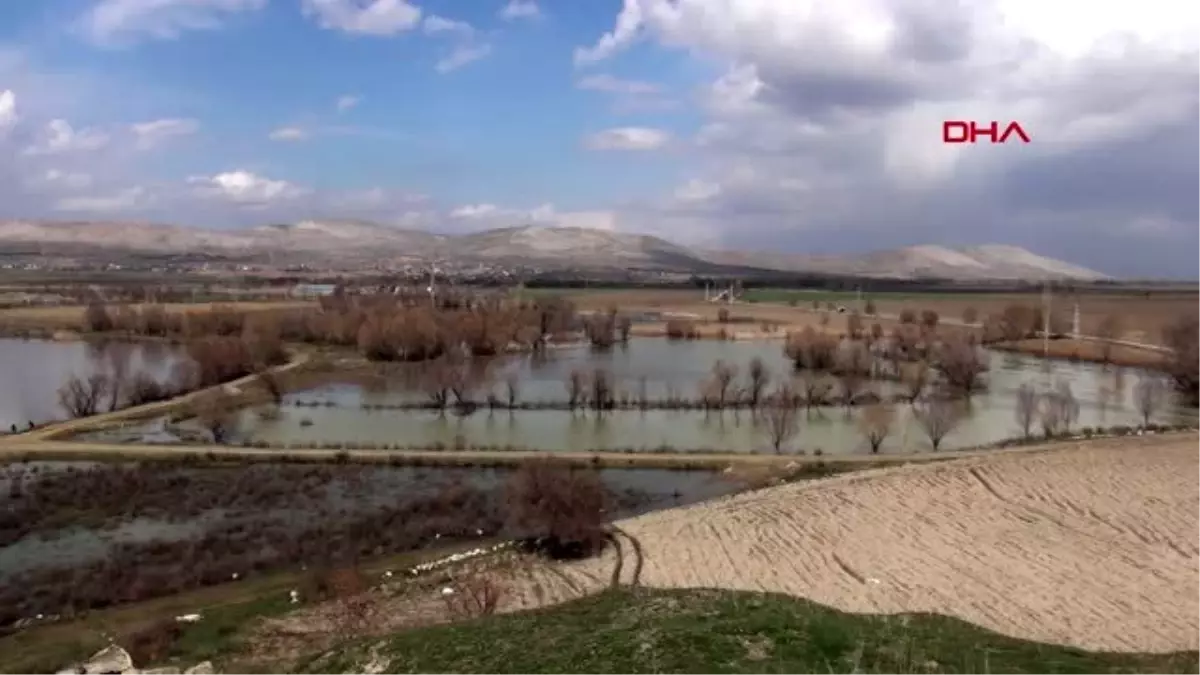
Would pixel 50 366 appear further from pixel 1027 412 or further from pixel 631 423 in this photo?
pixel 1027 412

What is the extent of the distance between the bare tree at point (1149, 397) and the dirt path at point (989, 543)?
36.4 ft

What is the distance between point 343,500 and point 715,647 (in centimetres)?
1770

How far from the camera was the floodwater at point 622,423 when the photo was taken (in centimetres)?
3209

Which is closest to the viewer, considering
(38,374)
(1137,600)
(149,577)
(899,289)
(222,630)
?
(222,630)

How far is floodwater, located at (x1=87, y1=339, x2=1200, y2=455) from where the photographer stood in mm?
32094

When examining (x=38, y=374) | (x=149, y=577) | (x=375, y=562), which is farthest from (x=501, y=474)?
(x=38, y=374)

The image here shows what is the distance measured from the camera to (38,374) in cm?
4775

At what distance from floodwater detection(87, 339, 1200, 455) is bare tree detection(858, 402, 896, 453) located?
0.84 ft

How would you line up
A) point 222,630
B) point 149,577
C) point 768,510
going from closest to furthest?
point 222,630
point 149,577
point 768,510

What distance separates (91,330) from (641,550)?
6141cm

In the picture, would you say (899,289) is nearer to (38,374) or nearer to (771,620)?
(38,374)

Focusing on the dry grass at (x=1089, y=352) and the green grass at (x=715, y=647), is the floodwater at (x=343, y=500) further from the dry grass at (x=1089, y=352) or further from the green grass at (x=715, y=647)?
the dry grass at (x=1089, y=352)

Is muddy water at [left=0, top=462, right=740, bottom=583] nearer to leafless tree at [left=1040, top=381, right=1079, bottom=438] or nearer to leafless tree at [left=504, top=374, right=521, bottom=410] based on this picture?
leafless tree at [left=504, top=374, right=521, bottom=410]

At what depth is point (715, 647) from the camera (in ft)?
26.3
